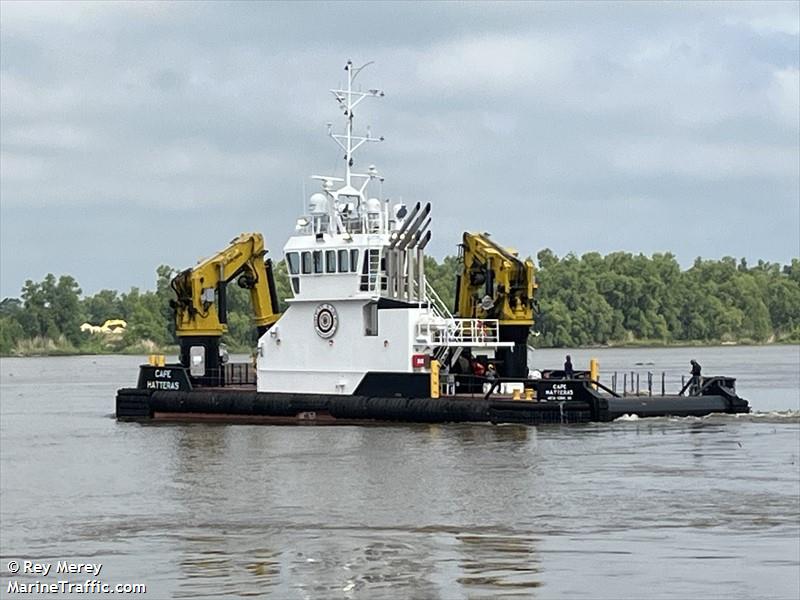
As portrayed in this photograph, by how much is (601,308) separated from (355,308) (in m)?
105

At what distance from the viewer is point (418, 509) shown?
27.1m

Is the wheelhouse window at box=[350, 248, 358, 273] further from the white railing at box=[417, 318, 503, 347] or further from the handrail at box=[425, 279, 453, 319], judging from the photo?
the white railing at box=[417, 318, 503, 347]

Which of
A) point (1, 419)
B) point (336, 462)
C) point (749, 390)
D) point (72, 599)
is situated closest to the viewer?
point (72, 599)

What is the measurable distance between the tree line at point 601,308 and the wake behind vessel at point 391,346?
3333 inches

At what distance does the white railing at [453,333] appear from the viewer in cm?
4241

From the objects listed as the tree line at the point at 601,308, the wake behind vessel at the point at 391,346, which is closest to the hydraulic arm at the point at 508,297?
the wake behind vessel at the point at 391,346

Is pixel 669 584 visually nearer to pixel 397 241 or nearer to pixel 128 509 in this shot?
pixel 128 509

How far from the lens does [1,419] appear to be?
56688mm

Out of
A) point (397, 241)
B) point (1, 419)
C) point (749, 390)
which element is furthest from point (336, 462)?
point (749, 390)

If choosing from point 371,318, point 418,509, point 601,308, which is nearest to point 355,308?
point 371,318

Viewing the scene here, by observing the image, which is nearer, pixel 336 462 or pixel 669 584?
pixel 669 584

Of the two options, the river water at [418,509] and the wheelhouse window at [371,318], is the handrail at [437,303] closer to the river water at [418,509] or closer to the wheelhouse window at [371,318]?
the wheelhouse window at [371,318]

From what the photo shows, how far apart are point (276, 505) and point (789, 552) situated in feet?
31.2

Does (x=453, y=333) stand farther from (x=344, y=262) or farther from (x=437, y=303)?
(x=344, y=262)
